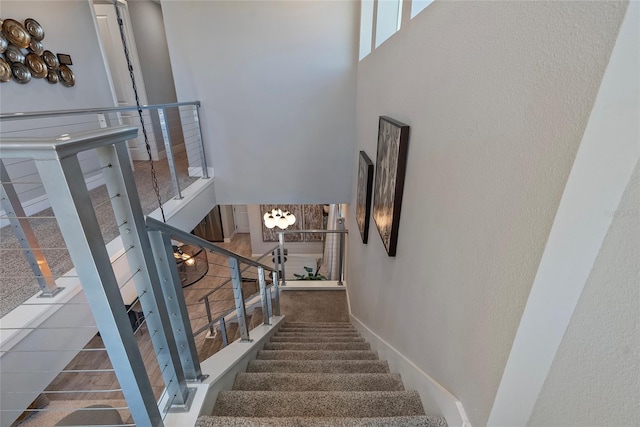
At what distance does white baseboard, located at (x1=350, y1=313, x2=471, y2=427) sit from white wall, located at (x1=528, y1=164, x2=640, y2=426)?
394 mm

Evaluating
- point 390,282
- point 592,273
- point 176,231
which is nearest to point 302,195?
point 390,282

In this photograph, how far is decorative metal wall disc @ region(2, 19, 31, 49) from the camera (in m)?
2.57

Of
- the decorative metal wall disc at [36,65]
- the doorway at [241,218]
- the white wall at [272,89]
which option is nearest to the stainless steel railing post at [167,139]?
the white wall at [272,89]

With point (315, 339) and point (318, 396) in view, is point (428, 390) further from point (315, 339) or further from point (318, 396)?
point (315, 339)

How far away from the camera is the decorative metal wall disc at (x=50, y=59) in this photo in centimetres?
293

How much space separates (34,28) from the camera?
2.80m

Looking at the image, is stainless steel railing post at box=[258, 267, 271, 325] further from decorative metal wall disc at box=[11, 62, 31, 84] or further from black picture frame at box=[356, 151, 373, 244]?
decorative metal wall disc at box=[11, 62, 31, 84]

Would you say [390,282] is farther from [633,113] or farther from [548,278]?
[633,113]

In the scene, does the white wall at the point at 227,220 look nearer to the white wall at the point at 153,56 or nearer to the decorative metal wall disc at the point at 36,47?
the white wall at the point at 153,56

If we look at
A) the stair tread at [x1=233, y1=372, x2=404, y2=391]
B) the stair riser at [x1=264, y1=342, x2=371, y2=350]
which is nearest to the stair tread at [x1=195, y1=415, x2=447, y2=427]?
the stair tread at [x1=233, y1=372, x2=404, y2=391]

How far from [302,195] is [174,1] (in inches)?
102

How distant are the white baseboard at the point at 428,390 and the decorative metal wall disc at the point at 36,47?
155 inches

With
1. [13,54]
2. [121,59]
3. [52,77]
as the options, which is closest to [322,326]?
[52,77]

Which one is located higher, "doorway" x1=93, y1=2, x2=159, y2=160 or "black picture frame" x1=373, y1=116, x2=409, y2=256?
"doorway" x1=93, y1=2, x2=159, y2=160
